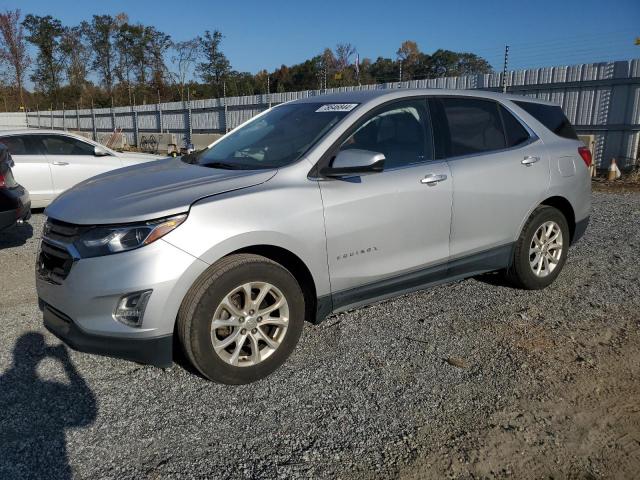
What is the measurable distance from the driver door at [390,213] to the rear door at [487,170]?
0.14 metres

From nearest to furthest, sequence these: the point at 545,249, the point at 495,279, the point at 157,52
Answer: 1. the point at 545,249
2. the point at 495,279
3. the point at 157,52

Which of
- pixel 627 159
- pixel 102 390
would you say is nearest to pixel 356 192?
pixel 102 390

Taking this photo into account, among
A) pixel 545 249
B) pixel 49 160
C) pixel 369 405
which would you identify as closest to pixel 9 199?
pixel 49 160

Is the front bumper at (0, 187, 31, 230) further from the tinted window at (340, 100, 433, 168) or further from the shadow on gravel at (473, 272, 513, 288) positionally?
the shadow on gravel at (473, 272, 513, 288)

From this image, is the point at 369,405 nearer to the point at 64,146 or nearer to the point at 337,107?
the point at 337,107

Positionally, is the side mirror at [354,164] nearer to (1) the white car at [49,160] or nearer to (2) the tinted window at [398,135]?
(2) the tinted window at [398,135]

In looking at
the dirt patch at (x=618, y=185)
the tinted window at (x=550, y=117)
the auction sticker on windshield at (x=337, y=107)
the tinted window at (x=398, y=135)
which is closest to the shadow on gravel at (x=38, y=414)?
the tinted window at (x=398, y=135)

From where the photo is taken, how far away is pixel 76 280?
9.46ft

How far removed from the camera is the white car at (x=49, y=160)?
27.5 ft

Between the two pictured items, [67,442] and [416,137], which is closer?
[67,442]

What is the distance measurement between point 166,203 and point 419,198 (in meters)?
1.76

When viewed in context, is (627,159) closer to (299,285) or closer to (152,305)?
(299,285)

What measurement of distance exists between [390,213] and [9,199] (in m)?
4.48

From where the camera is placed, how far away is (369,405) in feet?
9.66
